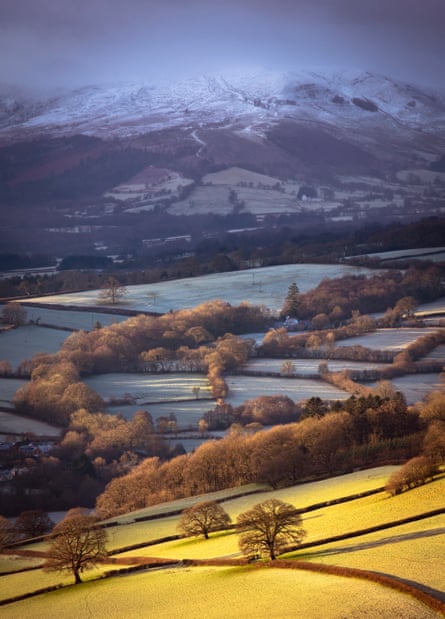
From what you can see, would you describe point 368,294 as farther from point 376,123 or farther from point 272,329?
point 376,123

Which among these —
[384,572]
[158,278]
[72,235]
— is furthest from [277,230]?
[384,572]

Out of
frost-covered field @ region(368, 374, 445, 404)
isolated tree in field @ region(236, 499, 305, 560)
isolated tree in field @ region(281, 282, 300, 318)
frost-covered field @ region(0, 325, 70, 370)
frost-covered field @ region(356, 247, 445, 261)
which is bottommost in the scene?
isolated tree in field @ region(236, 499, 305, 560)

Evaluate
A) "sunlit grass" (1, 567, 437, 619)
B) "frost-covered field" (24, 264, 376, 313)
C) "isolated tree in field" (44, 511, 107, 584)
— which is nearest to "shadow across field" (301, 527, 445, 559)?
"sunlit grass" (1, 567, 437, 619)

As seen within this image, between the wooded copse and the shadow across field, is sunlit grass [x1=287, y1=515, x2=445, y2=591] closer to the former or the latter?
the shadow across field

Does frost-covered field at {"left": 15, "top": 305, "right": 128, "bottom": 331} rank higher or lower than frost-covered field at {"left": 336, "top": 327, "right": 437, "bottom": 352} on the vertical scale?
higher

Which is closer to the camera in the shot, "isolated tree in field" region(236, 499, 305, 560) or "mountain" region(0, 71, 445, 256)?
"isolated tree in field" region(236, 499, 305, 560)

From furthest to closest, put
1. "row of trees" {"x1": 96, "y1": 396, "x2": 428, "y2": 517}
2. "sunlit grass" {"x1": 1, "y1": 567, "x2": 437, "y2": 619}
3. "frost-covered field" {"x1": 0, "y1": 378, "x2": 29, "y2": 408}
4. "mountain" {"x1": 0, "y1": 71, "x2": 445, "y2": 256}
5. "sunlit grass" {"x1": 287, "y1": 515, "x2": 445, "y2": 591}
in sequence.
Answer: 1. "mountain" {"x1": 0, "y1": 71, "x2": 445, "y2": 256}
2. "frost-covered field" {"x1": 0, "y1": 378, "x2": 29, "y2": 408}
3. "row of trees" {"x1": 96, "y1": 396, "x2": 428, "y2": 517}
4. "sunlit grass" {"x1": 287, "y1": 515, "x2": 445, "y2": 591}
5. "sunlit grass" {"x1": 1, "y1": 567, "x2": 437, "y2": 619}

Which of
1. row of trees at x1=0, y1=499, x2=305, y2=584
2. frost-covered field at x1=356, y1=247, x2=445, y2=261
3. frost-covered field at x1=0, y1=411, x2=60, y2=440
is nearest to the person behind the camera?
row of trees at x1=0, y1=499, x2=305, y2=584
